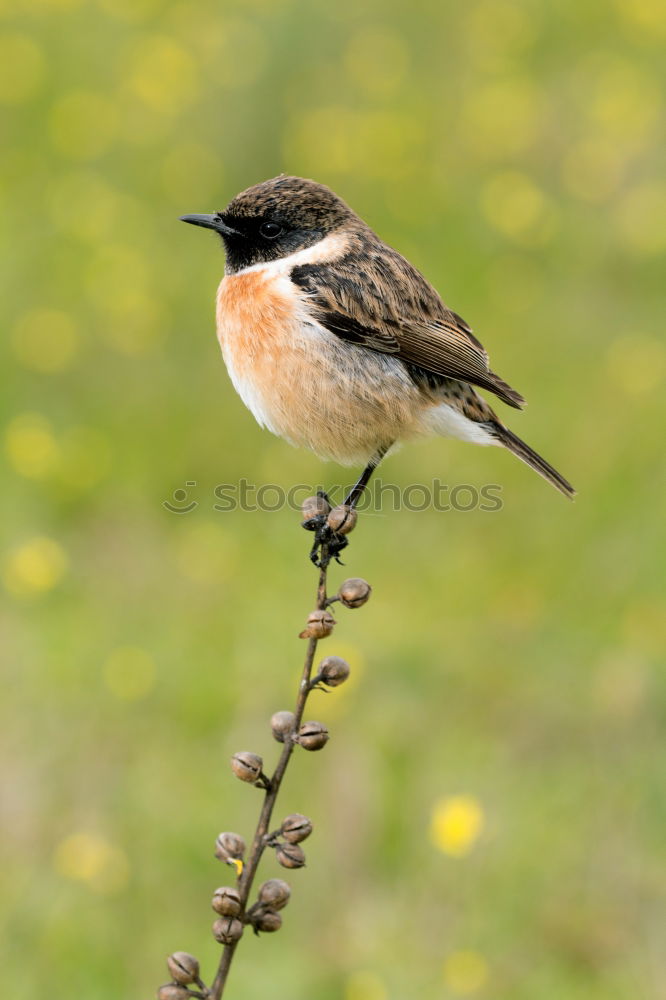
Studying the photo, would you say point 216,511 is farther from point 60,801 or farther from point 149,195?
point 149,195

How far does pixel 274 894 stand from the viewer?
221cm

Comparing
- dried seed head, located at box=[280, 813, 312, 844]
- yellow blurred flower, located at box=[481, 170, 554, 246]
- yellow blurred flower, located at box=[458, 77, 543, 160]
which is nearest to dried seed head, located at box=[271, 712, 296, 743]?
dried seed head, located at box=[280, 813, 312, 844]

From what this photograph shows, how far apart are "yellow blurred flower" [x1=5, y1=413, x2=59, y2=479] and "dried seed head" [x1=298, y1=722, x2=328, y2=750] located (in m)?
5.19

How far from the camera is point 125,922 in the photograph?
4.57 metres

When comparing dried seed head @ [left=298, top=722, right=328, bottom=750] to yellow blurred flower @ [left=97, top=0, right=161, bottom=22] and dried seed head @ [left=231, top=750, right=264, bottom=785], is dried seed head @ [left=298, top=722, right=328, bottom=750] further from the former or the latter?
yellow blurred flower @ [left=97, top=0, right=161, bottom=22]

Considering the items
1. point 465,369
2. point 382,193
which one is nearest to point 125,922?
point 465,369

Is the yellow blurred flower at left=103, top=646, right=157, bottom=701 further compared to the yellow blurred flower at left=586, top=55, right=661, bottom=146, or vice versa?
the yellow blurred flower at left=586, top=55, right=661, bottom=146

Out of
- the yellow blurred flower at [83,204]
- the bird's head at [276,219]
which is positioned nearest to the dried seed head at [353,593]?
the bird's head at [276,219]

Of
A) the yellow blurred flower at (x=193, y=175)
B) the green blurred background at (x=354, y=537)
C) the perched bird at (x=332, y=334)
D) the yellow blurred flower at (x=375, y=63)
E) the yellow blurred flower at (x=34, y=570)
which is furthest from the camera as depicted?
A: the yellow blurred flower at (x=375, y=63)

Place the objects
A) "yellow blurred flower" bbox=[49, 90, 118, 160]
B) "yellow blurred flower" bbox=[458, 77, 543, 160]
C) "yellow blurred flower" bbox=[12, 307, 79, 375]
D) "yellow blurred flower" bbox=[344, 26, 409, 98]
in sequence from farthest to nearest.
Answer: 1. "yellow blurred flower" bbox=[344, 26, 409, 98]
2. "yellow blurred flower" bbox=[458, 77, 543, 160]
3. "yellow blurred flower" bbox=[49, 90, 118, 160]
4. "yellow blurred flower" bbox=[12, 307, 79, 375]

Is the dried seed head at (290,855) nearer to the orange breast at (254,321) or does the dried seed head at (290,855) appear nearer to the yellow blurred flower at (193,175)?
the orange breast at (254,321)

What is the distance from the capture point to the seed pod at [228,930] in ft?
6.96

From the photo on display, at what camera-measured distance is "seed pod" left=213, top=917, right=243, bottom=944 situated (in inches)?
83.5

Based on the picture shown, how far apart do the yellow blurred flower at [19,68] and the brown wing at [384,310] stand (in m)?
7.39
